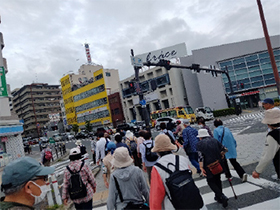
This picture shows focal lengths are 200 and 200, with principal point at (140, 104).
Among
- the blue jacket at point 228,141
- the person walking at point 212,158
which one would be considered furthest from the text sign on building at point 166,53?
the person walking at point 212,158

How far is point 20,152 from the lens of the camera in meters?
17.3

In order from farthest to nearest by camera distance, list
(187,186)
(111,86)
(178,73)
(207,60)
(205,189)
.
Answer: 1. (111,86)
2. (178,73)
3. (207,60)
4. (205,189)
5. (187,186)

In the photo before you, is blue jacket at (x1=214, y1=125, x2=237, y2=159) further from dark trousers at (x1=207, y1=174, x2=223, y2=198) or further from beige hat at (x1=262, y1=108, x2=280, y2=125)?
beige hat at (x1=262, y1=108, x2=280, y2=125)

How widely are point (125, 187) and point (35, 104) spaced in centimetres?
9266

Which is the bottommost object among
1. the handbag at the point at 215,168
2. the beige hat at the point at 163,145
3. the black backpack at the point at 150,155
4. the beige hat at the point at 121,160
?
the handbag at the point at 215,168

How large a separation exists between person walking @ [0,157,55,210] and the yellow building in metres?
55.8

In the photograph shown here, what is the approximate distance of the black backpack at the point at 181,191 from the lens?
2.28m

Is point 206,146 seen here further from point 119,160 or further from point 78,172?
point 78,172

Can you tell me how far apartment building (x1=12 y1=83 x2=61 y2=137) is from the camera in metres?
83.4

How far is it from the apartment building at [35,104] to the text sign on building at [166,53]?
7204cm

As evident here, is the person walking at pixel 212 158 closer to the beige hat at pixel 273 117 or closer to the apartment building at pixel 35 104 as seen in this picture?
the beige hat at pixel 273 117

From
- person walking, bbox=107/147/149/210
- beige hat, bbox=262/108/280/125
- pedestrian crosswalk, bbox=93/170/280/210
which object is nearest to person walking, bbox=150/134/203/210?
person walking, bbox=107/147/149/210

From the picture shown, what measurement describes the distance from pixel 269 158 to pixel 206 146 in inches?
44.5

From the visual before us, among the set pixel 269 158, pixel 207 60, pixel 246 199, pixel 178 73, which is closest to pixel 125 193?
pixel 269 158
